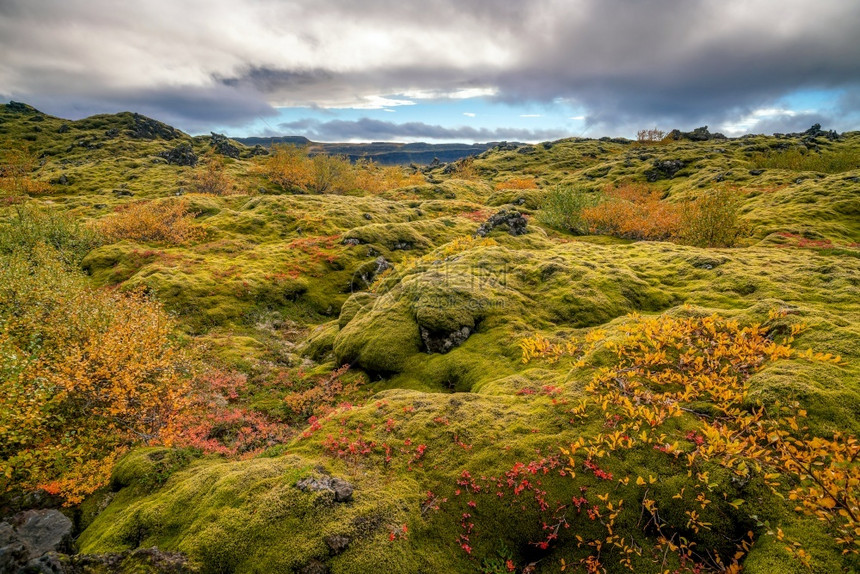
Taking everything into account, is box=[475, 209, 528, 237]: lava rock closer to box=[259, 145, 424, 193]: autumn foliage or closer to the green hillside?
the green hillside

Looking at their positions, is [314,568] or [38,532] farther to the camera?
[38,532]

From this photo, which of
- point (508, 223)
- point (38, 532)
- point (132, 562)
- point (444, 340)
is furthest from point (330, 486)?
point (508, 223)

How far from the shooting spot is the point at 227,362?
1134 inches

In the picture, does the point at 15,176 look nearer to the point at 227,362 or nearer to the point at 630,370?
the point at 227,362

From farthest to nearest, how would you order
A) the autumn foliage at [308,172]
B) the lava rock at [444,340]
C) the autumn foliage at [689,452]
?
the autumn foliage at [308,172]
the lava rock at [444,340]
the autumn foliage at [689,452]

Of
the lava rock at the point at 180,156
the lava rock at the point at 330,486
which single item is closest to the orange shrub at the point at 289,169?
the lava rock at the point at 180,156

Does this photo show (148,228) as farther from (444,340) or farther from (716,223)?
(716,223)

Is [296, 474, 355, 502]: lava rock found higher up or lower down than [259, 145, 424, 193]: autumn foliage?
lower down

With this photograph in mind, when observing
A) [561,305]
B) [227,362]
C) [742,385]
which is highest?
[742,385]

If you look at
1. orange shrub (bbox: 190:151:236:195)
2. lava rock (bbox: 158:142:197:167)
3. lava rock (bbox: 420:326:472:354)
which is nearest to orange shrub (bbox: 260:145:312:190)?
orange shrub (bbox: 190:151:236:195)

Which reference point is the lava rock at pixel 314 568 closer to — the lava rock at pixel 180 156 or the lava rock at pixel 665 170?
the lava rock at pixel 665 170

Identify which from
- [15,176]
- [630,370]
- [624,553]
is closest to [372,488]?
[624,553]

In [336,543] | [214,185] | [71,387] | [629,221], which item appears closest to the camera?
[336,543]

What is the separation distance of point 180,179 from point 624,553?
148 metres
